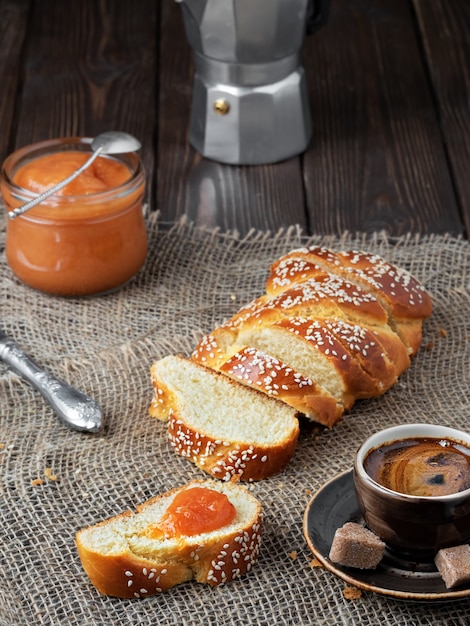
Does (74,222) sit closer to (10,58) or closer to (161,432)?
(161,432)

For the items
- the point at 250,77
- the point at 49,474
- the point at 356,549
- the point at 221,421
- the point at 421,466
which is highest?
the point at 250,77

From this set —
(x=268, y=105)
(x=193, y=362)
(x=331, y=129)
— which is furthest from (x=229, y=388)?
(x=331, y=129)

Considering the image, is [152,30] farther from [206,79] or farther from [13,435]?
[13,435]

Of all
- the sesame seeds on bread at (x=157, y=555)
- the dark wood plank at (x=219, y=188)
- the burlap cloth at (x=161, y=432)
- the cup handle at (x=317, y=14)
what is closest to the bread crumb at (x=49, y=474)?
the burlap cloth at (x=161, y=432)

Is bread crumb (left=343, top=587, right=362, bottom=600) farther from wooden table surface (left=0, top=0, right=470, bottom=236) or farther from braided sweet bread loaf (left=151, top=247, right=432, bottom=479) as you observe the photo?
wooden table surface (left=0, top=0, right=470, bottom=236)

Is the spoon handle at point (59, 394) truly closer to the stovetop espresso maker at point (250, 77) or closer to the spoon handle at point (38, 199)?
the spoon handle at point (38, 199)

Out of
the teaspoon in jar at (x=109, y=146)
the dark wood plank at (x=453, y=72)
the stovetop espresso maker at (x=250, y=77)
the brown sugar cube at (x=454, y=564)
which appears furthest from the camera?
the dark wood plank at (x=453, y=72)

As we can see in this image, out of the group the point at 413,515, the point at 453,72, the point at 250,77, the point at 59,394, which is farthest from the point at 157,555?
the point at 453,72

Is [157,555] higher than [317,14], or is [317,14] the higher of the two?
[317,14]
